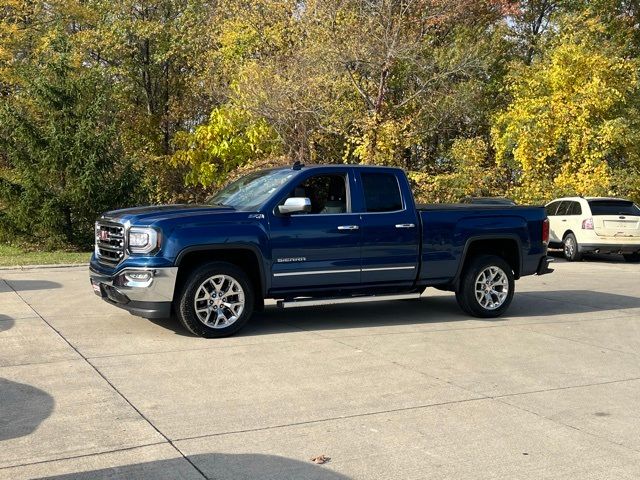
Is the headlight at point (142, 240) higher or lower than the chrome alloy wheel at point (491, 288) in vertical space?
higher

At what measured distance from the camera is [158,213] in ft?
28.5

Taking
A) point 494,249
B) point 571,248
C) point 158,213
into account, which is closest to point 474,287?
point 494,249

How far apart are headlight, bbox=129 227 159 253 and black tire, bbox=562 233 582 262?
1474 cm

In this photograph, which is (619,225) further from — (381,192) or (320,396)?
(320,396)

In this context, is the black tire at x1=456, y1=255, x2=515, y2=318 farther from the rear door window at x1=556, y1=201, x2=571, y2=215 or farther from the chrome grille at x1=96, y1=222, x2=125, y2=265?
the rear door window at x1=556, y1=201, x2=571, y2=215

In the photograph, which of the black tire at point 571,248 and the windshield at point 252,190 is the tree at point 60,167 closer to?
the windshield at point 252,190

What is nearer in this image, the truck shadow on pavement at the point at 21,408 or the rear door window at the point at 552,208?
the truck shadow on pavement at the point at 21,408

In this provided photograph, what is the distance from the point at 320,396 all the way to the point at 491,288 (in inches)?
187

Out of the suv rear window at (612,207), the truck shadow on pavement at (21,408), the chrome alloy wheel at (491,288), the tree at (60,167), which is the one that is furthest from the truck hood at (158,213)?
the suv rear window at (612,207)

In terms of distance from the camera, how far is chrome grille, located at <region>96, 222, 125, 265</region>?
8.64 meters

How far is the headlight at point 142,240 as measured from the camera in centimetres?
835

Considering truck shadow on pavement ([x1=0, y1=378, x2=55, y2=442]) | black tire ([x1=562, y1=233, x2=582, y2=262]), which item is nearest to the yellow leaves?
black tire ([x1=562, y1=233, x2=582, y2=262])

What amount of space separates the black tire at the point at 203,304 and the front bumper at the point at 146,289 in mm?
164

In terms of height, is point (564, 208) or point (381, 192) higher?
point (381, 192)
